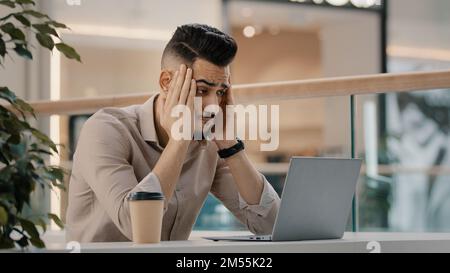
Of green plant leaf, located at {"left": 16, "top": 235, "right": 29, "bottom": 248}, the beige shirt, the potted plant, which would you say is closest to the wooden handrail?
the beige shirt

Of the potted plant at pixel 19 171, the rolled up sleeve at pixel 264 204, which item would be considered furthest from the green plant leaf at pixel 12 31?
the rolled up sleeve at pixel 264 204

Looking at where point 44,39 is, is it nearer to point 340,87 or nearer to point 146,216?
point 146,216

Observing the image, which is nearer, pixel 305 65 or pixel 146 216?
pixel 146 216

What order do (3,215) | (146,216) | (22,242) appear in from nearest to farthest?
(3,215) < (22,242) < (146,216)

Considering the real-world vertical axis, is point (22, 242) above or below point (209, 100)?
below

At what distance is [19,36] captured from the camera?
1.36 m

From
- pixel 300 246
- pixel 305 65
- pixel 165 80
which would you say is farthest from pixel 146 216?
pixel 305 65

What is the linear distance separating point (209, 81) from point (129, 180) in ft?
1.17

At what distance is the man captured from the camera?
199 centimetres

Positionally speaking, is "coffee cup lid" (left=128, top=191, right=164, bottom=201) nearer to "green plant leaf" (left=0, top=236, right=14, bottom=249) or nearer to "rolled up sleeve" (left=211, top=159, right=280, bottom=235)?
"green plant leaf" (left=0, top=236, right=14, bottom=249)

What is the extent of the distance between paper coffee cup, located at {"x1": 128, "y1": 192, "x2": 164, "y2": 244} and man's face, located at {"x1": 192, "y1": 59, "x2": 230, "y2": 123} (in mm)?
586

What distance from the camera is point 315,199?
1.67 m
